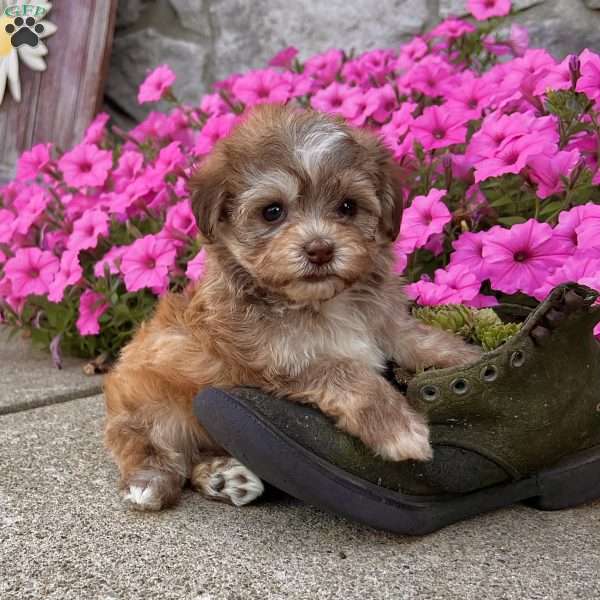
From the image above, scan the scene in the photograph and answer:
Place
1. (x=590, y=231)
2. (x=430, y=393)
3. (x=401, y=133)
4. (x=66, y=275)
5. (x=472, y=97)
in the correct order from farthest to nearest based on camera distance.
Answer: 1. (x=66, y=275)
2. (x=472, y=97)
3. (x=401, y=133)
4. (x=590, y=231)
5. (x=430, y=393)

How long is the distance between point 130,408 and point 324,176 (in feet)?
A: 3.26

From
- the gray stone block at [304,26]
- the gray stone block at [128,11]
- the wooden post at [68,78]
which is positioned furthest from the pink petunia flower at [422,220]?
the gray stone block at [128,11]

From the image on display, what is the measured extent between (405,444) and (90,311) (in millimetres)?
2241

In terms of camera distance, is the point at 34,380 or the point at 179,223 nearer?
the point at 179,223

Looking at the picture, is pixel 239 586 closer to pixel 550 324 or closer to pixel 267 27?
pixel 550 324

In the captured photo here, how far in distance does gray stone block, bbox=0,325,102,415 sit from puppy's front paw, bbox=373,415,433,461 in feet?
6.45

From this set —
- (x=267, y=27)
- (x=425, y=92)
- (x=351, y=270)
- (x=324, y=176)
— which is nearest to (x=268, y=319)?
(x=351, y=270)

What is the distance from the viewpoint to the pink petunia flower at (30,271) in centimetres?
401

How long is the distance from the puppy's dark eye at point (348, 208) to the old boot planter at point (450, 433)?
21.3 inches

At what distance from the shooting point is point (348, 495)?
216 centimetres

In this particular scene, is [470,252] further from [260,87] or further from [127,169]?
[127,169]

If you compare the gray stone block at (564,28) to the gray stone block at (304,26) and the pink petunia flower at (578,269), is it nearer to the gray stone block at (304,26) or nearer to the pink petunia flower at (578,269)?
the gray stone block at (304,26)

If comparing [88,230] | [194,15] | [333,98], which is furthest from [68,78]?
[333,98]

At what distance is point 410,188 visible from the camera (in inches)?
134
